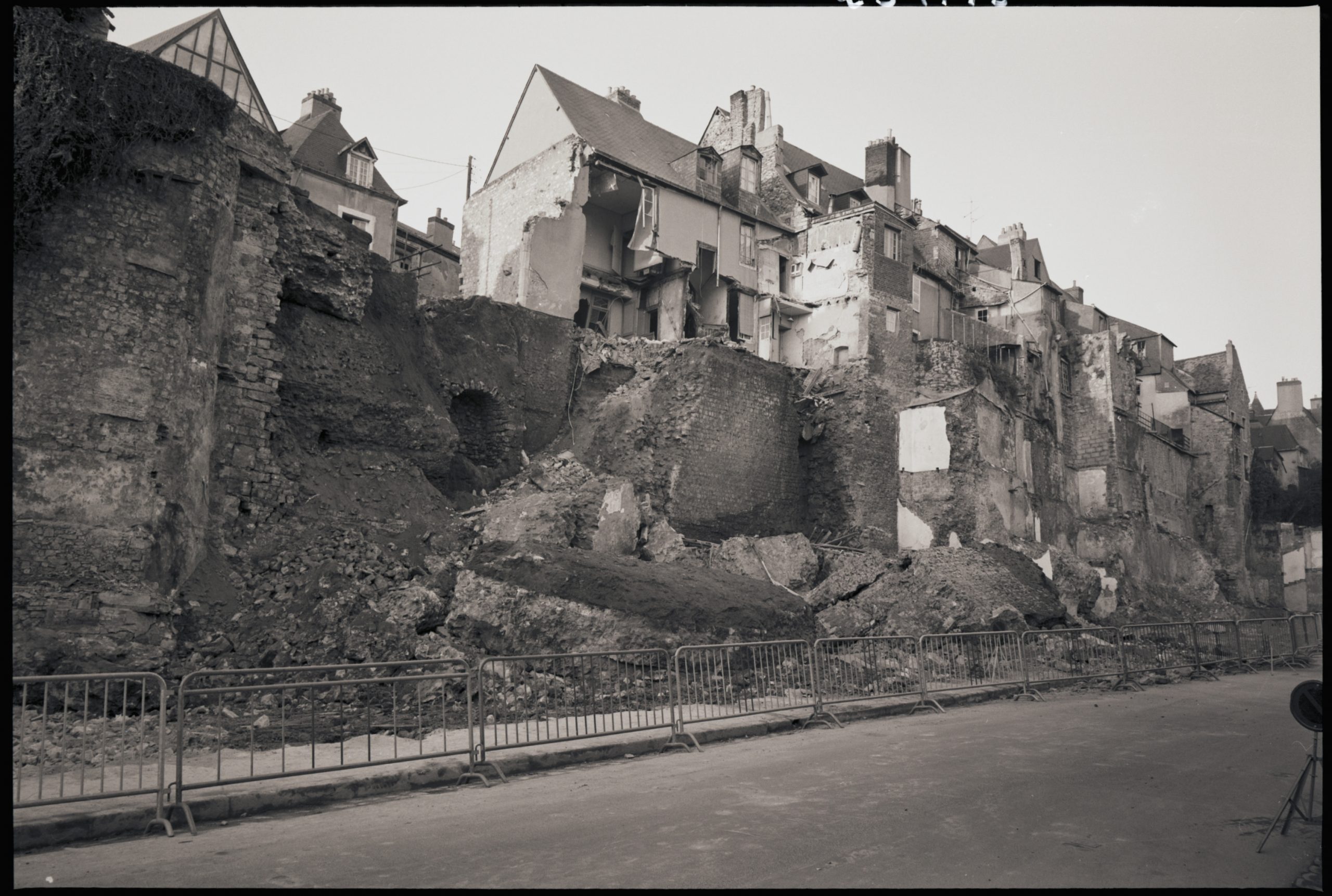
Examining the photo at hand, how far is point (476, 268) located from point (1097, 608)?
21.2 metres

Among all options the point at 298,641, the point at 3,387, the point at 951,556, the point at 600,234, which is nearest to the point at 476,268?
the point at 600,234

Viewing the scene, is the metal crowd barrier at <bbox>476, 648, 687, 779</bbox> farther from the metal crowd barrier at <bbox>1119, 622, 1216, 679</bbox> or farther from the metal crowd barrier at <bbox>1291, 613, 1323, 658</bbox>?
the metal crowd barrier at <bbox>1291, 613, 1323, 658</bbox>

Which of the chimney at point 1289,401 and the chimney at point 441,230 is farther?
the chimney at point 1289,401

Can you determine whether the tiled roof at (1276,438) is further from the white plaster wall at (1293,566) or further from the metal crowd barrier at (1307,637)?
the metal crowd barrier at (1307,637)

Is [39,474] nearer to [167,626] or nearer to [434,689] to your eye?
[167,626]

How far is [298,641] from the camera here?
37.6 ft

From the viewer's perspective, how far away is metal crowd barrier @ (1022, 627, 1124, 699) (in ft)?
48.2

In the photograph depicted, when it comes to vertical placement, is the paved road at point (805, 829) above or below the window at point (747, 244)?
below

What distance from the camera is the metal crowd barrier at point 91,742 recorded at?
19.6ft

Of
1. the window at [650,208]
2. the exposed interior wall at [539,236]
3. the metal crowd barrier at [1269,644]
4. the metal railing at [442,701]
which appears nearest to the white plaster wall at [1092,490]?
the metal crowd barrier at [1269,644]

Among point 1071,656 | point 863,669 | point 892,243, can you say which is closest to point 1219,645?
point 1071,656

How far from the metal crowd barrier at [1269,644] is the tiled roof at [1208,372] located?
91.0 ft

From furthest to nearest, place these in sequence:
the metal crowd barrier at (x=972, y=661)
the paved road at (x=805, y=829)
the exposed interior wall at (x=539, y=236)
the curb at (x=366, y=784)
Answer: the exposed interior wall at (x=539, y=236)
the metal crowd barrier at (x=972, y=661)
the curb at (x=366, y=784)
the paved road at (x=805, y=829)

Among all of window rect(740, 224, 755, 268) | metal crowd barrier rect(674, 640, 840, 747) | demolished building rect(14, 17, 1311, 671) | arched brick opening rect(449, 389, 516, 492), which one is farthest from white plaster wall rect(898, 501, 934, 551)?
metal crowd barrier rect(674, 640, 840, 747)
